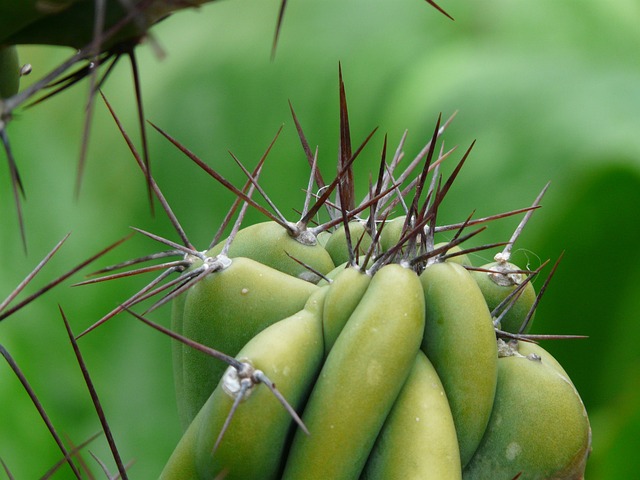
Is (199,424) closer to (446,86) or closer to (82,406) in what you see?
(82,406)

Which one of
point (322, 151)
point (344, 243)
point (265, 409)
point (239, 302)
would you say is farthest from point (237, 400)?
point (322, 151)

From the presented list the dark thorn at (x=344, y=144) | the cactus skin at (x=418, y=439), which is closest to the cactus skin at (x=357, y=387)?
the cactus skin at (x=418, y=439)

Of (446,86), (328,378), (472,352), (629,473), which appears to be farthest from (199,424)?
(446,86)

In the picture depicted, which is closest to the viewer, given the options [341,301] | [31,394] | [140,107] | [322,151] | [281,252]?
[140,107]

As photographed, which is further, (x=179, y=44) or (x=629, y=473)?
(x=179, y=44)

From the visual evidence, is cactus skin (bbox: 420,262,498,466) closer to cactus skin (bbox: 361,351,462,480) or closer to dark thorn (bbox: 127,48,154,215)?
cactus skin (bbox: 361,351,462,480)

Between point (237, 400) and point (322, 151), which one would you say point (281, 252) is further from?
point (322, 151)
